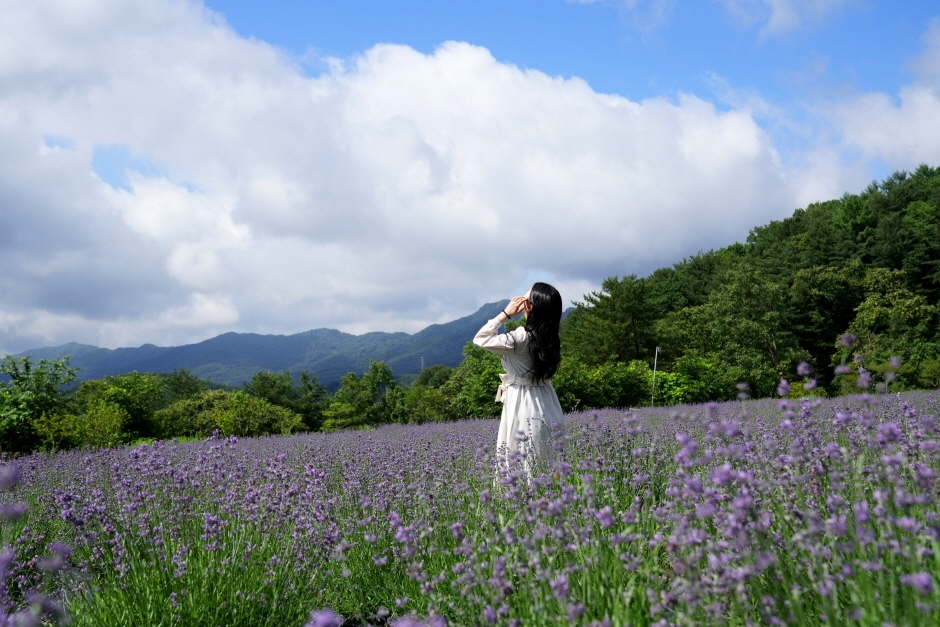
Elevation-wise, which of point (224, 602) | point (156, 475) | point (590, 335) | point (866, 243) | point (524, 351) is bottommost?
point (224, 602)

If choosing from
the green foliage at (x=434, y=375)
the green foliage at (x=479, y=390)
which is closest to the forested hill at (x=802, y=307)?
the green foliage at (x=479, y=390)

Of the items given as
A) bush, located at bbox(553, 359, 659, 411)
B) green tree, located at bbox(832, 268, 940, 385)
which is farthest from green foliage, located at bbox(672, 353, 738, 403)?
green tree, located at bbox(832, 268, 940, 385)

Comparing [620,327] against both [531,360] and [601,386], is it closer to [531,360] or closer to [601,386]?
[601,386]

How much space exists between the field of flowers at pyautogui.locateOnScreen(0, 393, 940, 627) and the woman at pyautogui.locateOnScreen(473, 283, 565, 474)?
15.6 inches

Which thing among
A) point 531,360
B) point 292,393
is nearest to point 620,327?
point 292,393

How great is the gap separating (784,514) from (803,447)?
257 mm

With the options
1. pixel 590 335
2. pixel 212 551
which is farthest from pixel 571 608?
pixel 590 335

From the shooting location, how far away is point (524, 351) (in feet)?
14.3

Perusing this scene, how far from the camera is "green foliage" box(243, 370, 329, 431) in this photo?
26030 mm

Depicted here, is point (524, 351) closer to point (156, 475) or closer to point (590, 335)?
point (156, 475)

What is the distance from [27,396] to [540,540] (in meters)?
10.7

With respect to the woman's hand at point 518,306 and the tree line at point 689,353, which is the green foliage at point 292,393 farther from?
the woman's hand at point 518,306

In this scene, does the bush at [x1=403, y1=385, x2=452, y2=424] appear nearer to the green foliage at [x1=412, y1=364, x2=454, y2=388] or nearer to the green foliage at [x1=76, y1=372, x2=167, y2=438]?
the green foliage at [x1=76, y1=372, x2=167, y2=438]

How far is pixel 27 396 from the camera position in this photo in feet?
33.4
